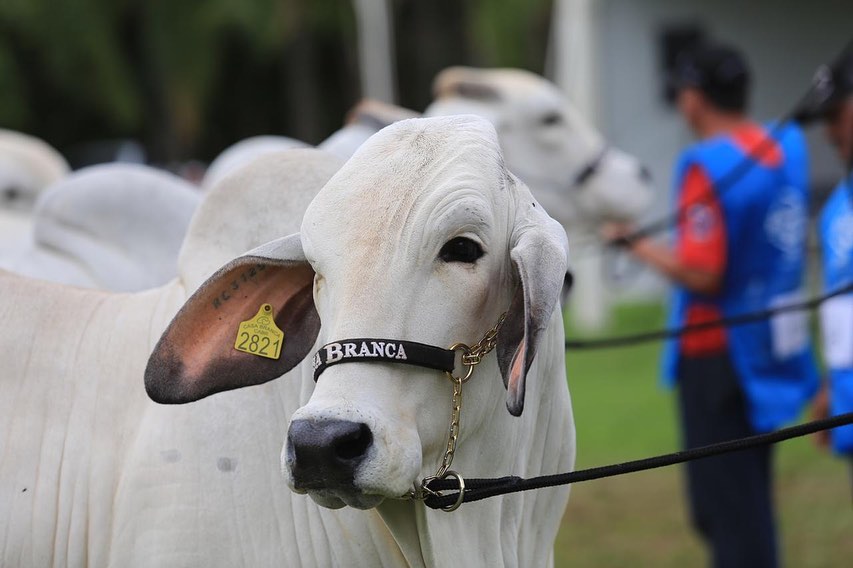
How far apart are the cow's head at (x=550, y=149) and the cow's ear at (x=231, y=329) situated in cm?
389

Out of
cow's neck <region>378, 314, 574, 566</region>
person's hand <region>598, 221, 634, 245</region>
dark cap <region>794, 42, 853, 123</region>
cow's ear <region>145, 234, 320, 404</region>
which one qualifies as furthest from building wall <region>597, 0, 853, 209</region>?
cow's ear <region>145, 234, 320, 404</region>

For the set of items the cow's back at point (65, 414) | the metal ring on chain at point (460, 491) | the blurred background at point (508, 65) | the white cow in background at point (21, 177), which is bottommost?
the cow's back at point (65, 414)

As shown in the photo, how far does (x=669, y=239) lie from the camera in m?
13.0

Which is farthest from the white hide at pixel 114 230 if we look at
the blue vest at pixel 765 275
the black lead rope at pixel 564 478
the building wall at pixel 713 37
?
the building wall at pixel 713 37

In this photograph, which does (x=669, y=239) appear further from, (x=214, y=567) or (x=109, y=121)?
(x=109, y=121)

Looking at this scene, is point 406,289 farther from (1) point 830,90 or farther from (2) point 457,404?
(1) point 830,90

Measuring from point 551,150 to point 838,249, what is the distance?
219 centimetres

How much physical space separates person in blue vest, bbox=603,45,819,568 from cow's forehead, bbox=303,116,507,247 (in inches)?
105

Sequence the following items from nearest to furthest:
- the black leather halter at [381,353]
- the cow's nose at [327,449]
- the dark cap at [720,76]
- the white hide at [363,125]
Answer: the cow's nose at [327,449] → the black leather halter at [381,353] → the dark cap at [720,76] → the white hide at [363,125]

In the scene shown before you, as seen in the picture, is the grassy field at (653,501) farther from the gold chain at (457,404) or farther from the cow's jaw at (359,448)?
the cow's jaw at (359,448)

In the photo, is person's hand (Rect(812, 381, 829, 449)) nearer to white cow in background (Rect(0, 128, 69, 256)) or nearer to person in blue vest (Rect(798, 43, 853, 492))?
person in blue vest (Rect(798, 43, 853, 492))

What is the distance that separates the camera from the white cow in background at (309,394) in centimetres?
227

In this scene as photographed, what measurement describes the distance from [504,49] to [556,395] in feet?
63.9

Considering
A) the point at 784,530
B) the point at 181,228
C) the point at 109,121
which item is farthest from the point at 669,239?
the point at 109,121
